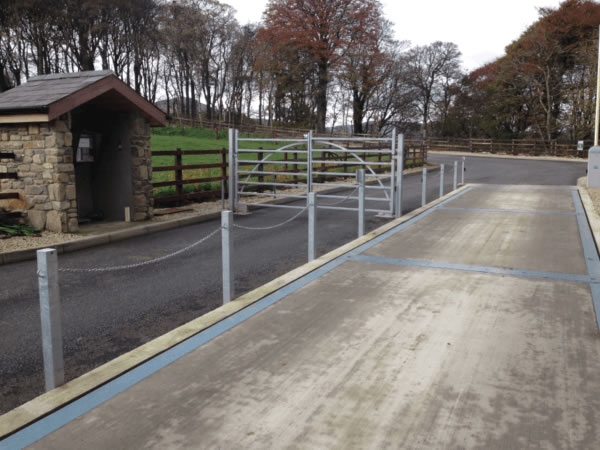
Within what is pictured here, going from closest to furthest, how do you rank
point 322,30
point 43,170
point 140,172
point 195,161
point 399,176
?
point 43,170 < point 140,172 < point 399,176 < point 195,161 < point 322,30

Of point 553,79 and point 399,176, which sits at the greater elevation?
point 553,79

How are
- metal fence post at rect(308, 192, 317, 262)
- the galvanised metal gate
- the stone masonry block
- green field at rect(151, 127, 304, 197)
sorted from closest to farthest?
1. metal fence post at rect(308, 192, 317, 262)
2. the stone masonry block
3. the galvanised metal gate
4. green field at rect(151, 127, 304, 197)

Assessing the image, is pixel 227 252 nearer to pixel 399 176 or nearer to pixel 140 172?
pixel 140 172

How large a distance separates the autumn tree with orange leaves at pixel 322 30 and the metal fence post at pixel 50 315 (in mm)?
40986

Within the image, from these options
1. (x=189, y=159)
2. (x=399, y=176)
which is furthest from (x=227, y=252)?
(x=189, y=159)

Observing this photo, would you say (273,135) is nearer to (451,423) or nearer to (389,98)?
(389,98)

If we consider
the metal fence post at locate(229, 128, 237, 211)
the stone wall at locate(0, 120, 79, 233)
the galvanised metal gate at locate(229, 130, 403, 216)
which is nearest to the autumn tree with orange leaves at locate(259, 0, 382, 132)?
the galvanised metal gate at locate(229, 130, 403, 216)

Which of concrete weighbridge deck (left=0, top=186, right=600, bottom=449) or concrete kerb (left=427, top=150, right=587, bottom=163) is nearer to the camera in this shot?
concrete weighbridge deck (left=0, top=186, right=600, bottom=449)

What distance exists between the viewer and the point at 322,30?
138 feet

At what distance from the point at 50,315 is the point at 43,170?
6.97 metres

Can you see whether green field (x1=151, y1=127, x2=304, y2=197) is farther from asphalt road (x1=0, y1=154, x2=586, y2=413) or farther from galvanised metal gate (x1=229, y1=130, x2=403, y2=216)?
asphalt road (x1=0, y1=154, x2=586, y2=413)

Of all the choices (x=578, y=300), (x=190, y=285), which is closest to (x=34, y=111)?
(x=190, y=285)

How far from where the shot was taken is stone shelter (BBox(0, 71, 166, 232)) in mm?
9703

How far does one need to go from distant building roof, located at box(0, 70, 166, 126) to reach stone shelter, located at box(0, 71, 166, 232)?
0.06 ft
